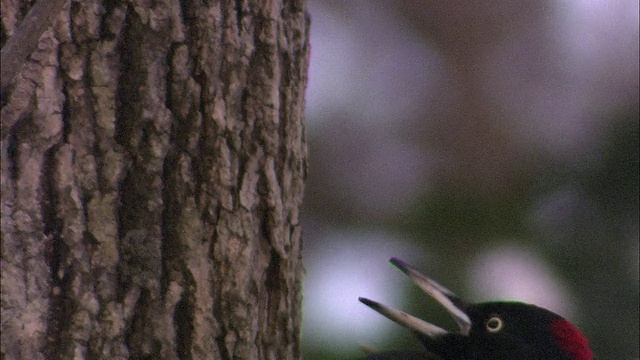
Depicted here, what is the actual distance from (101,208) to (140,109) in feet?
0.66

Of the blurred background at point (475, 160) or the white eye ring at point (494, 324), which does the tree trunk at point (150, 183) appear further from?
the blurred background at point (475, 160)

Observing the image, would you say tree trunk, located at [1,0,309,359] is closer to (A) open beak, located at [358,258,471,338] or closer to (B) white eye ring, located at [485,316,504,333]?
(A) open beak, located at [358,258,471,338]

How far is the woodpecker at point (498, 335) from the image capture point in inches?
104

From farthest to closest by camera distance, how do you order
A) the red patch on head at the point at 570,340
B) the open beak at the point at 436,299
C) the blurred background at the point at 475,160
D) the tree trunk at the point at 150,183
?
the blurred background at the point at 475,160
the red patch on head at the point at 570,340
the open beak at the point at 436,299
the tree trunk at the point at 150,183

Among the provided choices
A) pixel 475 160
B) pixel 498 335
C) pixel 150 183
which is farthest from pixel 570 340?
pixel 150 183

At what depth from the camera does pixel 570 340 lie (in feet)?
8.63

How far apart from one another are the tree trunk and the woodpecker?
1044 mm

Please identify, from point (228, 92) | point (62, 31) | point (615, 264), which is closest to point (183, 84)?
point (228, 92)

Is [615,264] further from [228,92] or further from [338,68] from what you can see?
[228,92]

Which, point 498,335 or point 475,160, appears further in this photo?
point 475,160

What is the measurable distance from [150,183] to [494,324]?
1604 millimetres

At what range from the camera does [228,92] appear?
62.9 inches

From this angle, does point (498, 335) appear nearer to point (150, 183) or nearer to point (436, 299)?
point (436, 299)

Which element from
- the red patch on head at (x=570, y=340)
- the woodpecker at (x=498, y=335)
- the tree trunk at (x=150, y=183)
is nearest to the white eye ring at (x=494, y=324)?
the woodpecker at (x=498, y=335)
